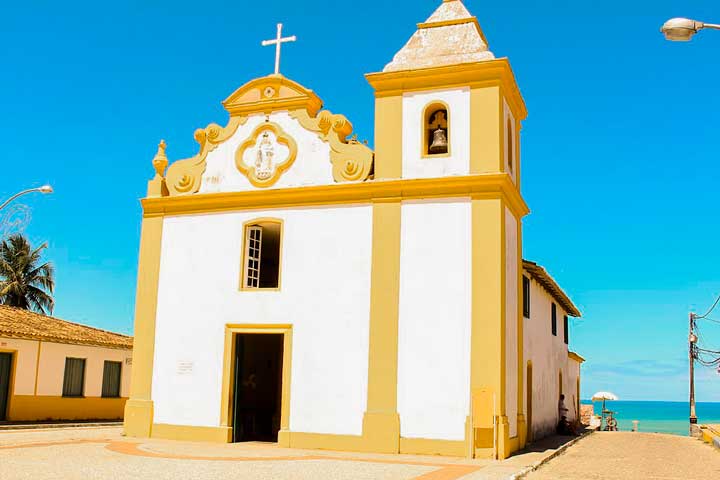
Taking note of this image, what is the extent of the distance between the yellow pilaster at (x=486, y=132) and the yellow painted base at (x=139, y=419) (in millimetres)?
9274

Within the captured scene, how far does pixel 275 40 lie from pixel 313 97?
80.8 inches

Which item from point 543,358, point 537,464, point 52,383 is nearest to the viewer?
point 537,464

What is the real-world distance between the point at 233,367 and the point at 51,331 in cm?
1027

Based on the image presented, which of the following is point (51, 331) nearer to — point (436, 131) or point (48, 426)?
point (48, 426)

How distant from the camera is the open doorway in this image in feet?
62.9

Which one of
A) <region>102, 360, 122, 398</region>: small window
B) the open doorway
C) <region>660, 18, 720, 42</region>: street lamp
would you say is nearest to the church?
the open doorway

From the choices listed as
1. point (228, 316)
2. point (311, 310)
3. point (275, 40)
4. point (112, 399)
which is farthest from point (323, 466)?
point (112, 399)

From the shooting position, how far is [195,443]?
16766 mm

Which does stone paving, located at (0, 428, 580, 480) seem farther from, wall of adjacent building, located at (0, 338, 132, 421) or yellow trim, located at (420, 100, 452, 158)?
yellow trim, located at (420, 100, 452, 158)

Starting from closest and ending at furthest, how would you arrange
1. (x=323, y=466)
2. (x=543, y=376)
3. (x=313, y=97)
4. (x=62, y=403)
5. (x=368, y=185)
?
(x=323, y=466)
(x=368, y=185)
(x=313, y=97)
(x=543, y=376)
(x=62, y=403)

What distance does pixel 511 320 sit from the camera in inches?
651

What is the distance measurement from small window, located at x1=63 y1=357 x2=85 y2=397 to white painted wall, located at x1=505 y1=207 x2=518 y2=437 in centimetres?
1534

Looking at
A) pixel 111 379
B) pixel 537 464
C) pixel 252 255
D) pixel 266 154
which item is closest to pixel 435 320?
pixel 537 464

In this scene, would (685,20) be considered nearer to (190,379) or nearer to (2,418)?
(190,379)
